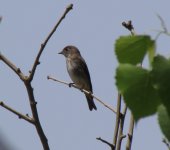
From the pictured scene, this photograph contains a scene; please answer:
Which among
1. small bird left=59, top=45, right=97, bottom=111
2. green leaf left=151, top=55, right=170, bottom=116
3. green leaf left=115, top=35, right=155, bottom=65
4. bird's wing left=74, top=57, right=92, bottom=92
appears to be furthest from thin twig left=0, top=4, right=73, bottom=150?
A: bird's wing left=74, top=57, right=92, bottom=92

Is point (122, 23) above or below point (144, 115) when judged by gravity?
above

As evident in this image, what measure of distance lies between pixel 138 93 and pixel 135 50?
0.15 metres

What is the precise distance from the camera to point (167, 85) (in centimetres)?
110

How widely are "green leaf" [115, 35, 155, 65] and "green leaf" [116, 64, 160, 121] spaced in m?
0.06

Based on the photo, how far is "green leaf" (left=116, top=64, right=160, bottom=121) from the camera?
115 centimetres

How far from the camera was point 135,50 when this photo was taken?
124 cm

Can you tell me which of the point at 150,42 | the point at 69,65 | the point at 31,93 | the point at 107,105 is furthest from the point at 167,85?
the point at 69,65

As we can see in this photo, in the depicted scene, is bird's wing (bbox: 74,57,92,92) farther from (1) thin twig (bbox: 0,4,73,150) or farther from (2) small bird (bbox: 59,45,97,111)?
(1) thin twig (bbox: 0,4,73,150)

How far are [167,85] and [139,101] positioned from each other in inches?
4.1

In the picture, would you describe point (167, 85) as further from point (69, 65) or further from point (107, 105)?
point (69, 65)

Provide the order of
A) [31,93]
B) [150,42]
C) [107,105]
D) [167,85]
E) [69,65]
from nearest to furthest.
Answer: [167,85]
[150,42]
[31,93]
[107,105]
[69,65]

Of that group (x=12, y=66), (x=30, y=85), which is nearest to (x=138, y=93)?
(x=30, y=85)

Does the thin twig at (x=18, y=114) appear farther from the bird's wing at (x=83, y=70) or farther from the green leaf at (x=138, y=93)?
the bird's wing at (x=83, y=70)

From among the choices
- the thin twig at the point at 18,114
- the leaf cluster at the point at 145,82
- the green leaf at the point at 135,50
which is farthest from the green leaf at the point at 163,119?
the thin twig at the point at 18,114
